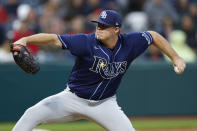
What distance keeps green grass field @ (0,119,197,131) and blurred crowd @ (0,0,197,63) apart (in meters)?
1.47

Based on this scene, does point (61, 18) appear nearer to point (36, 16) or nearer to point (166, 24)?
point (36, 16)

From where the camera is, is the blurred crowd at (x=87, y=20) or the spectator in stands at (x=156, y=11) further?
the spectator in stands at (x=156, y=11)

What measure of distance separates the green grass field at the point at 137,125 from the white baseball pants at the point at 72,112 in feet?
12.7

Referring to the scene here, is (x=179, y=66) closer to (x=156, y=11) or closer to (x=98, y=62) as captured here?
(x=98, y=62)

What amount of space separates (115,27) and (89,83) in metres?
0.77

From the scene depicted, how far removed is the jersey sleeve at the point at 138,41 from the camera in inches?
247

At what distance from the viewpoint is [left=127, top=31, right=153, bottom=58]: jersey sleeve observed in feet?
20.6

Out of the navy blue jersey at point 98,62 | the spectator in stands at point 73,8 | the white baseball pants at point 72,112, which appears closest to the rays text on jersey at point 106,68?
the navy blue jersey at point 98,62

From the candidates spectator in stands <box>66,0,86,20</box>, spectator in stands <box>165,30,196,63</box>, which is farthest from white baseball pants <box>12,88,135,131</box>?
spectator in stands <box>66,0,86,20</box>

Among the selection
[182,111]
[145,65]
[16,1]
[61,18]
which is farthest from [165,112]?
[16,1]

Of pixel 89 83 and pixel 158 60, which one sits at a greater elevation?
pixel 89 83

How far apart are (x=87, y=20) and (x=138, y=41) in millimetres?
6103

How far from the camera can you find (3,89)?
416 inches

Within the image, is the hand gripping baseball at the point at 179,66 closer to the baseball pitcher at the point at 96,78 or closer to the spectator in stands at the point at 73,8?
the baseball pitcher at the point at 96,78
